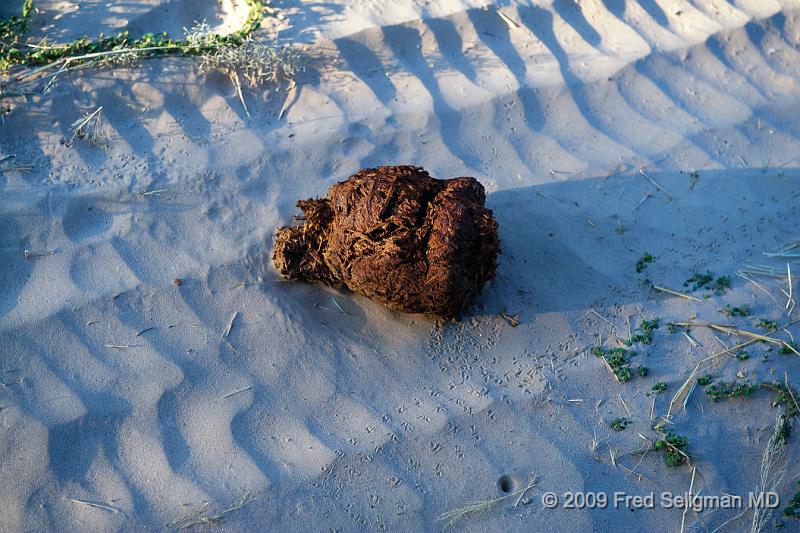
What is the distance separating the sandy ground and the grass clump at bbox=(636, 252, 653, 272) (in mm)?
50

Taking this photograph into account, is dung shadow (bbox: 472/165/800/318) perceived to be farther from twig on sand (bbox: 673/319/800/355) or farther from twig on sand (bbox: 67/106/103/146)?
twig on sand (bbox: 67/106/103/146)

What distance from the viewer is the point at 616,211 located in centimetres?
432

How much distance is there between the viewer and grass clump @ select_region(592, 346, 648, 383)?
3.65 meters

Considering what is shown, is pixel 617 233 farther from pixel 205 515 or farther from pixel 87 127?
pixel 87 127

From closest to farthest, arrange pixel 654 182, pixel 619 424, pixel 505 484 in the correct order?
pixel 505 484 < pixel 619 424 < pixel 654 182

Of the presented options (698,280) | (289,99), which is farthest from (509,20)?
(698,280)

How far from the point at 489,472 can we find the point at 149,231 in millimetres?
2246

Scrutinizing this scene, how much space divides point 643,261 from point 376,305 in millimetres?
1574

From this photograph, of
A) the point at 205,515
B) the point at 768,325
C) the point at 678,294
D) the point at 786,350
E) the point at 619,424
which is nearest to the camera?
the point at 205,515

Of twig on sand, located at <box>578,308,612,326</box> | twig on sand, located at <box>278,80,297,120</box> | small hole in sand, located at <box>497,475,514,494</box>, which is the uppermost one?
twig on sand, located at <box>278,80,297,120</box>

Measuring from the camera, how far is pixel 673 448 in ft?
11.2

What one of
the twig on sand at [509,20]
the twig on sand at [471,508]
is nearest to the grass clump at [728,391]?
the twig on sand at [471,508]

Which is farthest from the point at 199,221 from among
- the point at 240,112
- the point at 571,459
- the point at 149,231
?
the point at 571,459

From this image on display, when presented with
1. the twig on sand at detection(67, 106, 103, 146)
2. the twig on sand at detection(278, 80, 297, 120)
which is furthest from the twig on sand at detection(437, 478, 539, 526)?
the twig on sand at detection(67, 106, 103, 146)
